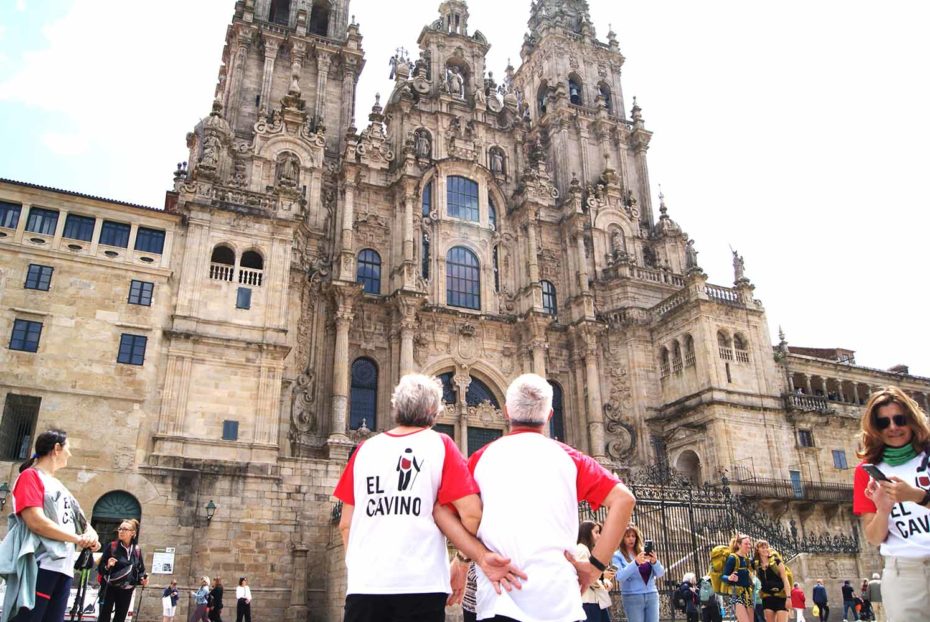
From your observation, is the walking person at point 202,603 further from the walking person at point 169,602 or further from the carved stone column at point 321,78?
the carved stone column at point 321,78

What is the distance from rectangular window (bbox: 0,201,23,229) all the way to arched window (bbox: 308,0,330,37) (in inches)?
807

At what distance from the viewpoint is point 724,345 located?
3234 centimetres

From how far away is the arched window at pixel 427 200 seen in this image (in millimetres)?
34938

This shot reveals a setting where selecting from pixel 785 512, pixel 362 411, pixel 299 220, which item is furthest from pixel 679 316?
pixel 299 220

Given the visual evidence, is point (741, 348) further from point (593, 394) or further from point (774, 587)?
point (774, 587)

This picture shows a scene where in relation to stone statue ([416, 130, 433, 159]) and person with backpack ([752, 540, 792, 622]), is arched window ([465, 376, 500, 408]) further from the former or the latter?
person with backpack ([752, 540, 792, 622])

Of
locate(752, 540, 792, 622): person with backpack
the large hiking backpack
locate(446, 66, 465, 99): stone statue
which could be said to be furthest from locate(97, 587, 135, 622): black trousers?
locate(446, 66, 465, 99): stone statue

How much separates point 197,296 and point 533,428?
22050 mm

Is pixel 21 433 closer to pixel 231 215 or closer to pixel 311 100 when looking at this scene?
pixel 231 215

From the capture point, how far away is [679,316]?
3369 centimetres

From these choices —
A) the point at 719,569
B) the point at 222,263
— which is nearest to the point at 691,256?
the point at 222,263

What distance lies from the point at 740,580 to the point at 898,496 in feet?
18.4

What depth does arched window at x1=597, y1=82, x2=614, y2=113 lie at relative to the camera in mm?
44316

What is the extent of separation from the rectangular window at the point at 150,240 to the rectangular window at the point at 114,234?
376mm
